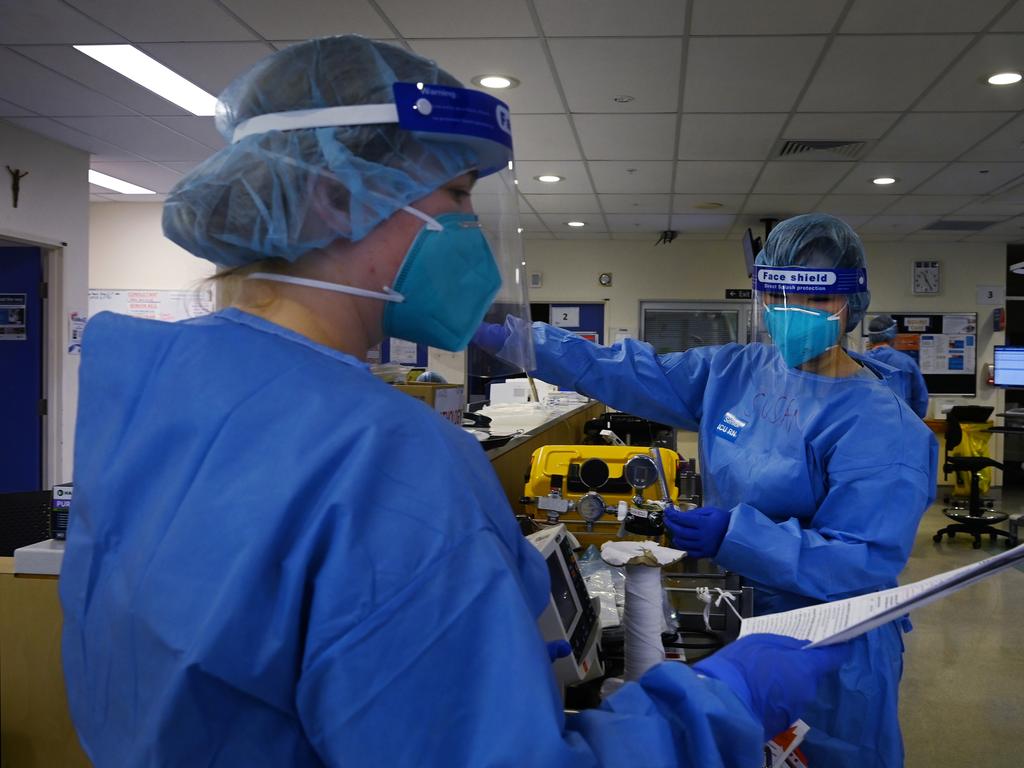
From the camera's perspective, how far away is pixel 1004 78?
4.00 meters

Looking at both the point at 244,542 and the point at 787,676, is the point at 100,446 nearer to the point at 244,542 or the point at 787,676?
the point at 244,542

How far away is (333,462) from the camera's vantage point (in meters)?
0.60

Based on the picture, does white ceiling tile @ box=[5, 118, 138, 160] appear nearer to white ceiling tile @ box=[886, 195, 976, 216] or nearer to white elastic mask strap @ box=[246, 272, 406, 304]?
white elastic mask strap @ box=[246, 272, 406, 304]

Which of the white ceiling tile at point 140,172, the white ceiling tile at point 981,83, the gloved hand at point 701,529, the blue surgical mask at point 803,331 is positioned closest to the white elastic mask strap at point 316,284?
the gloved hand at point 701,529

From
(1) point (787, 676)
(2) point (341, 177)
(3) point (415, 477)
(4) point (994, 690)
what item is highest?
(2) point (341, 177)

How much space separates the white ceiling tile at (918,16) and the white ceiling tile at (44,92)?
393 cm

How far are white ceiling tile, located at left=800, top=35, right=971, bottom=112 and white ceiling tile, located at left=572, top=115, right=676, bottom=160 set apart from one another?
893 millimetres

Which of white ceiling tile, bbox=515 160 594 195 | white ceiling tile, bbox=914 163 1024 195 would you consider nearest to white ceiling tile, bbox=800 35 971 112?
white ceiling tile, bbox=914 163 1024 195

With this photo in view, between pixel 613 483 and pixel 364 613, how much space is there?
147cm

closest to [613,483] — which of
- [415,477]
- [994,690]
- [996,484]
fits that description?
[415,477]

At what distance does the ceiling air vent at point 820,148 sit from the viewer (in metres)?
5.14

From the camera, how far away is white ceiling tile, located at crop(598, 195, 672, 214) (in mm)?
6980

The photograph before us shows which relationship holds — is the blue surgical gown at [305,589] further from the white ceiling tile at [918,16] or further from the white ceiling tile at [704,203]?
the white ceiling tile at [704,203]

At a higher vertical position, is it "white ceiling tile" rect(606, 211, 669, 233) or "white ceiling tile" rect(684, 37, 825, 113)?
"white ceiling tile" rect(606, 211, 669, 233)
